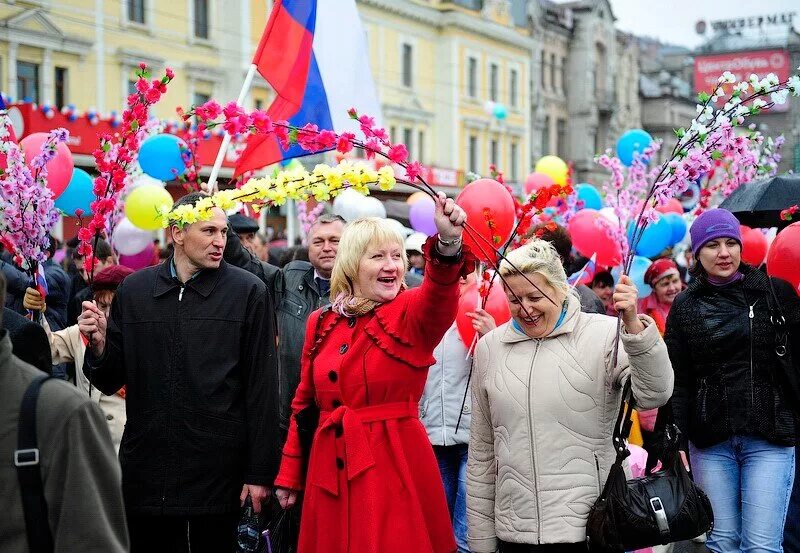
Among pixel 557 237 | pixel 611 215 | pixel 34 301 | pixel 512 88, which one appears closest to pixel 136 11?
pixel 512 88

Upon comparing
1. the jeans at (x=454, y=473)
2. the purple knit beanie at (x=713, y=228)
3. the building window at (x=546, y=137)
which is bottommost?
the jeans at (x=454, y=473)

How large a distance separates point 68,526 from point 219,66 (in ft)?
103

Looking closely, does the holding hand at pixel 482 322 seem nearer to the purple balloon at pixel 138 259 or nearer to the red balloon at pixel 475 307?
the red balloon at pixel 475 307

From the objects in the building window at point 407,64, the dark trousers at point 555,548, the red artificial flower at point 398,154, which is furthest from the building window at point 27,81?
the dark trousers at point 555,548

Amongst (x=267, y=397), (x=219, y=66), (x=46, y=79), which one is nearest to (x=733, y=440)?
(x=267, y=397)

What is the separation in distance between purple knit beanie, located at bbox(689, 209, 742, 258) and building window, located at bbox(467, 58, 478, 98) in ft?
133

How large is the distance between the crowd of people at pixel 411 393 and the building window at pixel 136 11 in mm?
26446

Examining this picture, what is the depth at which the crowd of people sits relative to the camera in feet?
12.9

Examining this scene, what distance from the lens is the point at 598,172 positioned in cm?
5700

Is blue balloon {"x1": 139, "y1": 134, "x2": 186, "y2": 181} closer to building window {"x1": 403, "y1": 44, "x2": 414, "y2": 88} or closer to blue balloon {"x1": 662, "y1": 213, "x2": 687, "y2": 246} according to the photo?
blue balloon {"x1": 662, "y1": 213, "x2": 687, "y2": 246}

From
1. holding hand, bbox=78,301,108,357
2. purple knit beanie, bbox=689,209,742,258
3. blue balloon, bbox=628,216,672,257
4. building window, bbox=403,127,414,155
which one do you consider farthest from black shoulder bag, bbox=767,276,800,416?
building window, bbox=403,127,414,155

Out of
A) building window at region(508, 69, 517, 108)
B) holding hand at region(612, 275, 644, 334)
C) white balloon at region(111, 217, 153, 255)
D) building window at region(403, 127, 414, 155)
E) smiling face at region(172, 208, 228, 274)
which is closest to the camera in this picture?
holding hand at region(612, 275, 644, 334)

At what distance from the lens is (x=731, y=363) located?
521cm

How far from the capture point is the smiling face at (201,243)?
15.0 ft
